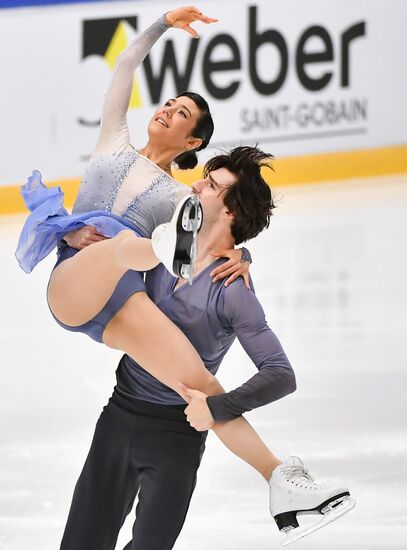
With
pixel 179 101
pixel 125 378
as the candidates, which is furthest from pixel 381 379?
pixel 125 378

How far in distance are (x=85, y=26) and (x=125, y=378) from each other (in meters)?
6.01

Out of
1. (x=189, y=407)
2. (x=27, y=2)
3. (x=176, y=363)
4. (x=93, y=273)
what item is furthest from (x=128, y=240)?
(x=27, y=2)

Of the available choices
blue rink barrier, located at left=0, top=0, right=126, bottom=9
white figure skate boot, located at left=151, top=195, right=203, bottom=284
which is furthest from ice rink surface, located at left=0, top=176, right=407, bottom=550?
white figure skate boot, located at left=151, top=195, right=203, bottom=284

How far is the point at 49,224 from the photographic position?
11.9 feet

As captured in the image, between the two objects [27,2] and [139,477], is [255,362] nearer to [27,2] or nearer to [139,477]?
[139,477]

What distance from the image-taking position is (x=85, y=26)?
9.14m

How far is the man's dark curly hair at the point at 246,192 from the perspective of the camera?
3.30 metres

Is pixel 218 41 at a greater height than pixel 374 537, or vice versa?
pixel 218 41

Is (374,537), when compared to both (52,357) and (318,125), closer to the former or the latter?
(52,357)

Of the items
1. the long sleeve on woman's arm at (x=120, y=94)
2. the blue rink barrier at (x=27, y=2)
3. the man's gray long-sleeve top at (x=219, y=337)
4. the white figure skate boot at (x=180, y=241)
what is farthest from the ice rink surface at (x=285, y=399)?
the white figure skate boot at (x=180, y=241)

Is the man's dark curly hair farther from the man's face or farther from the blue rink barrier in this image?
the blue rink barrier

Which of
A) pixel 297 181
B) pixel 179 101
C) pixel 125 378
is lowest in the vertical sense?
pixel 297 181

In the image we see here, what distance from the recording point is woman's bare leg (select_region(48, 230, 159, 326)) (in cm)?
316

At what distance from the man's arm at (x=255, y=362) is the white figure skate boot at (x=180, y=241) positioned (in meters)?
0.22
